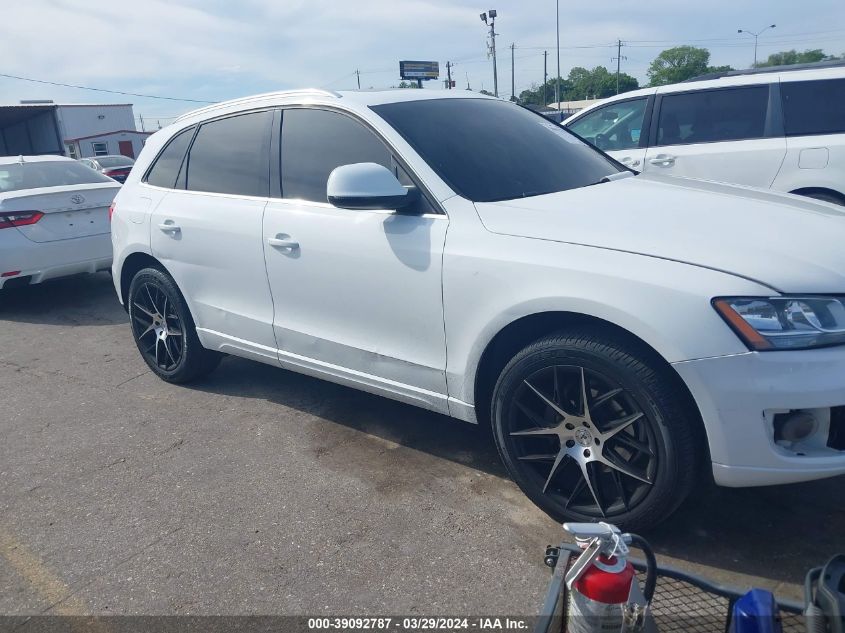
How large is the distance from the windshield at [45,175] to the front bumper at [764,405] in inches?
273

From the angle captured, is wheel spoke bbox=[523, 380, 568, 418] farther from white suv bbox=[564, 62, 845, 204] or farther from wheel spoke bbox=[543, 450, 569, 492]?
white suv bbox=[564, 62, 845, 204]

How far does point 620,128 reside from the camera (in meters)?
6.81

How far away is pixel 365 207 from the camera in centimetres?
309

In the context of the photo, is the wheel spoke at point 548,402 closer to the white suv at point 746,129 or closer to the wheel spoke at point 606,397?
the wheel spoke at point 606,397

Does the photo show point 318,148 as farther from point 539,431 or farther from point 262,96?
point 539,431

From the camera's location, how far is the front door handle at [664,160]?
6336 millimetres

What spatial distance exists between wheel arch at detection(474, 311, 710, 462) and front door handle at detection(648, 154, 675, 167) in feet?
13.5

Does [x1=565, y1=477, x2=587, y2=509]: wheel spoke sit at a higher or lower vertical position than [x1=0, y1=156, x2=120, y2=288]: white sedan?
lower

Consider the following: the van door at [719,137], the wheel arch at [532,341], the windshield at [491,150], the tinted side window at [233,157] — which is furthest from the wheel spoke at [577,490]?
the van door at [719,137]

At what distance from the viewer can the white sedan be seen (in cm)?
657

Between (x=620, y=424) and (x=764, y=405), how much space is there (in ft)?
1.59

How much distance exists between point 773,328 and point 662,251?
44 centimetres

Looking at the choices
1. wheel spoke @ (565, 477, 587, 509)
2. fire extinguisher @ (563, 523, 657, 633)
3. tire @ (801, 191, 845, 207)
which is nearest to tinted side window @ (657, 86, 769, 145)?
tire @ (801, 191, 845, 207)

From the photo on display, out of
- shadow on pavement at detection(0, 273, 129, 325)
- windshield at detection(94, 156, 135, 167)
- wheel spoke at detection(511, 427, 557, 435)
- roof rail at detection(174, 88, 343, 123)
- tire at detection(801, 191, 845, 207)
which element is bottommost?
shadow on pavement at detection(0, 273, 129, 325)
